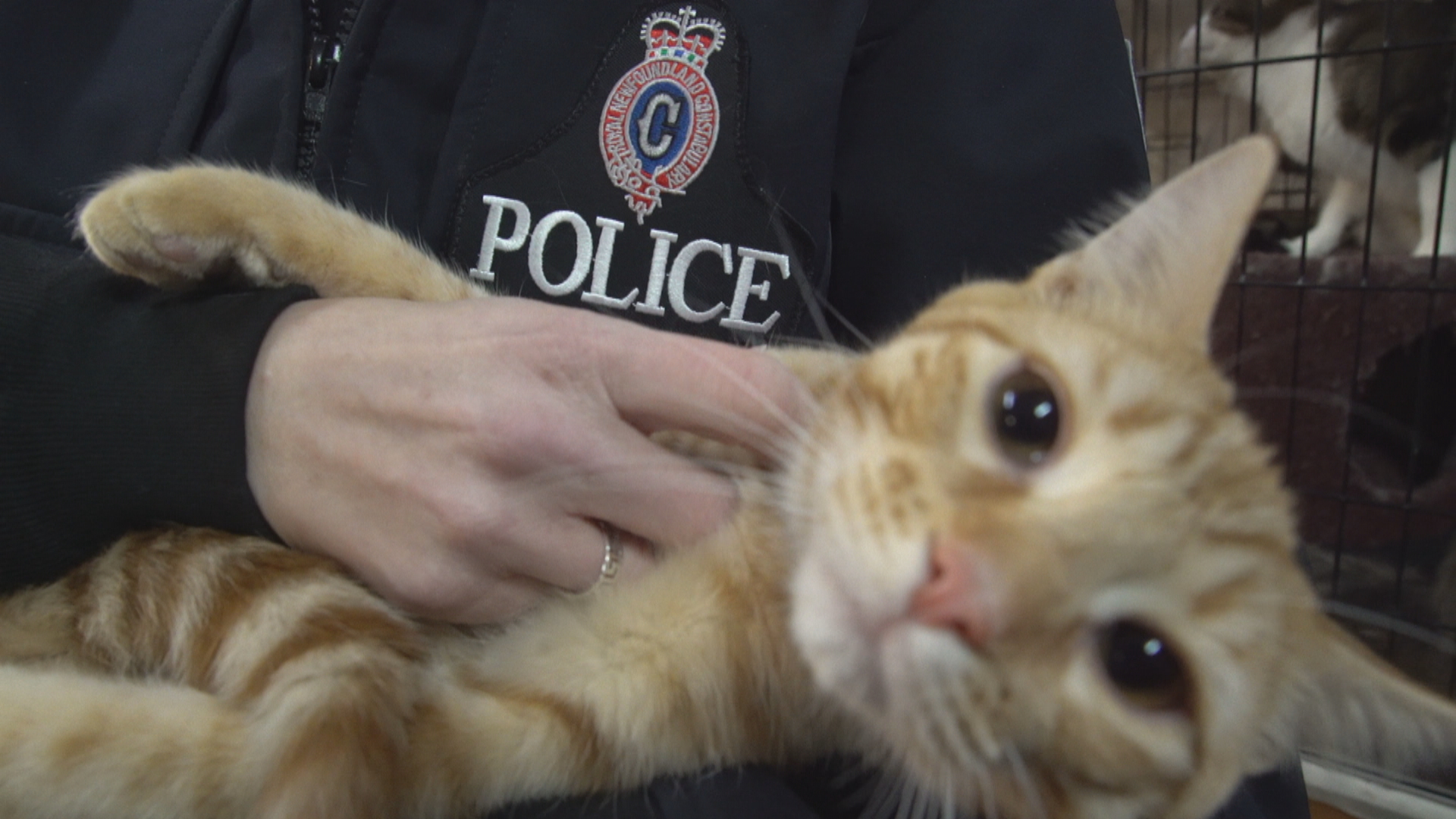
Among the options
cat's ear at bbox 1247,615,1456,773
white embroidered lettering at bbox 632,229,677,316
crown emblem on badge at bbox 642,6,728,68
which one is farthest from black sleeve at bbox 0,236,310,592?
cat's ear at bbox 1247,615,1456,773

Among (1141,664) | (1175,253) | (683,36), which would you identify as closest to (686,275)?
(683,36)

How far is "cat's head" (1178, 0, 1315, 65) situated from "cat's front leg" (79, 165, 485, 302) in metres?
2.73

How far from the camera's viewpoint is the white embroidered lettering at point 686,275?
1044mm

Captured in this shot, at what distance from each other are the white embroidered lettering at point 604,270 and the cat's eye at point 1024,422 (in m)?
0.50

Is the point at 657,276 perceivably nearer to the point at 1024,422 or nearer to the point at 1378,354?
the point at 1024,422

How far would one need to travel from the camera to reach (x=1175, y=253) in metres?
0.82

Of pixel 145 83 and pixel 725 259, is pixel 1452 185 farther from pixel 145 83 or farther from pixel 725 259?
pixel 145 83

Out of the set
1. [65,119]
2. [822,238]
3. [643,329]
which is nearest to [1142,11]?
[822,238]

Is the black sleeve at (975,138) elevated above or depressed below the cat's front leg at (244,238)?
above

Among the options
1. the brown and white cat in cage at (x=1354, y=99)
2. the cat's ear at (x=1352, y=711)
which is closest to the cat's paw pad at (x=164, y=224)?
the cat's ear at (x=1352, y=711)

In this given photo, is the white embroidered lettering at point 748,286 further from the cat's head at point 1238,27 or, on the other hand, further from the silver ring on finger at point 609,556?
the cat's head at point 1238,27

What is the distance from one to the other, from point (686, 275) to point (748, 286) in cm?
8

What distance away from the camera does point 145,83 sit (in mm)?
1041

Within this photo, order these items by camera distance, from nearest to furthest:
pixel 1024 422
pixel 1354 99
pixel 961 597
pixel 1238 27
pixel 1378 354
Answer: pixel 961 597, pixel 1024 422, pixel 1378 354, pixel 1354 99, pixel 1238 27
